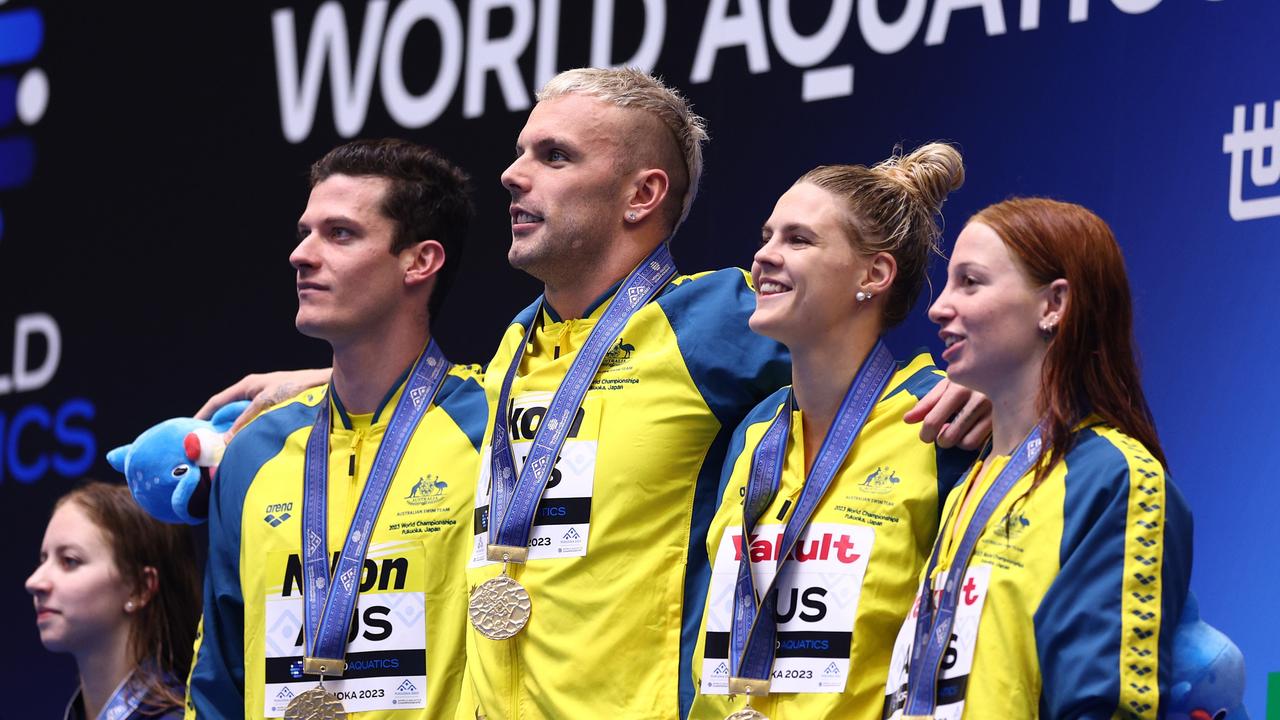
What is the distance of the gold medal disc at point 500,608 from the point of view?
132 inches

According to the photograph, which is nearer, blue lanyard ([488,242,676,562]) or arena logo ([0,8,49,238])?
blue lanyard ([488,242,676,562])

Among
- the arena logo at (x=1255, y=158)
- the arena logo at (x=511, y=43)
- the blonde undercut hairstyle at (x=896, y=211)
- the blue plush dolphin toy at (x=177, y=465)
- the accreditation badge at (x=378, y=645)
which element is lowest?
the accreditation badge at (x=378, y=645)

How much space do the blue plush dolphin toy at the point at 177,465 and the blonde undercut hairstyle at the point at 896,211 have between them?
1.55 meters

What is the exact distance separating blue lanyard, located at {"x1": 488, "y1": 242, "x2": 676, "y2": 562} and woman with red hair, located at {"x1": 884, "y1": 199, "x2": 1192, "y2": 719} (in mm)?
757

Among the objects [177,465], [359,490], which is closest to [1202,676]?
[359,490]

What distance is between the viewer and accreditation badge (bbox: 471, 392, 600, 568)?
3.38 meters

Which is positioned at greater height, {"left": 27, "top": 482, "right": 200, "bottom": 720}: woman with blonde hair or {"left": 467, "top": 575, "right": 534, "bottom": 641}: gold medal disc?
{"left": 467, "top": 575, "right": 534, "bottom": 641}: gold medal disc

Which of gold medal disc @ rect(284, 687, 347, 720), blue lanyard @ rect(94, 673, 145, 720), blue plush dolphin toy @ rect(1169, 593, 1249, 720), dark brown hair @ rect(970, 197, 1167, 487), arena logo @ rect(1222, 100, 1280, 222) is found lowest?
blue lanyard @ rect(94, 673, 145, 720)

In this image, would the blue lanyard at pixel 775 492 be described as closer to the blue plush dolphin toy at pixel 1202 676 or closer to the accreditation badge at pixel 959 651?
the accreditation badge at pixel 959 651

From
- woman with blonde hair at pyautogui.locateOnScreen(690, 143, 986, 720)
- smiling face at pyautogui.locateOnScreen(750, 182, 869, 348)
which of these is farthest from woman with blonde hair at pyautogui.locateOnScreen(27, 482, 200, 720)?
smiling face at pyautogui.locateOnScreen(750, 182, 869, 348)

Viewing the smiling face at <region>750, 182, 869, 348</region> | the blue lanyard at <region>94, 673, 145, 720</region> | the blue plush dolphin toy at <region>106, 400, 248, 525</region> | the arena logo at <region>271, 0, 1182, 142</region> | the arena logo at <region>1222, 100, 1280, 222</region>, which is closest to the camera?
the smiling face at <region>750, 182, 869, 348</region>

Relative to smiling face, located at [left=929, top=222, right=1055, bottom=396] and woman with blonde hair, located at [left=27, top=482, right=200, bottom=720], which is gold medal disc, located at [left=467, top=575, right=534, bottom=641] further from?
woman with blonde hair, located at [left=27, top=482, right=200, bottom=720]

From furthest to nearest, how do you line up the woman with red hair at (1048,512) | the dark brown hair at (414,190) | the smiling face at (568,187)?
the dark brown hair at (414,190) < the smiling face at (568,187) < the woman with red hair at (1048,512)

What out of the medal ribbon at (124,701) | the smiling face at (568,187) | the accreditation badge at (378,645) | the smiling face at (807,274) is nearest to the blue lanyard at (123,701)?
the medal ribbon at (124,701)
